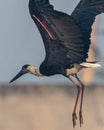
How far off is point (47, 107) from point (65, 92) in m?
0.73

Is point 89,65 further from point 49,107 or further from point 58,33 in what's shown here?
point 49,107

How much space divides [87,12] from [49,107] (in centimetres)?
1026

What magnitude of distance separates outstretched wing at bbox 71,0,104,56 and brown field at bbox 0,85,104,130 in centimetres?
912

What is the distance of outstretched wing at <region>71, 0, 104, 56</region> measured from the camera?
54.7 feet

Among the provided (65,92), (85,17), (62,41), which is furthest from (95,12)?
(65,92)

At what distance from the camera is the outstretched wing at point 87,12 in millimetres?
16688

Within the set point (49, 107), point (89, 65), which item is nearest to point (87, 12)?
point (89, 65)

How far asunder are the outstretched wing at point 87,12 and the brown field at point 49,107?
29.9ft

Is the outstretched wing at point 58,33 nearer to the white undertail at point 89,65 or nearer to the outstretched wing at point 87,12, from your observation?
the white undertail at point 89,65

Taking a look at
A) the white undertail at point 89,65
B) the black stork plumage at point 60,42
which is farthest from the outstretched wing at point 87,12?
the white undertail at point 89,65

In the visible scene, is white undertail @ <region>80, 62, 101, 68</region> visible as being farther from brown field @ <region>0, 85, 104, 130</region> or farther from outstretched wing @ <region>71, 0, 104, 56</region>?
brown field @ <region>0, 85, 104, 130</region>

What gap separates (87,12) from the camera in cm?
1738

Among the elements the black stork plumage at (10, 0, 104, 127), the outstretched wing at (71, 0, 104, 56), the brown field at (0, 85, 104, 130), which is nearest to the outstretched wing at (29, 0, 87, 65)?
the black stork plumage at (10, 0, 104, 127)

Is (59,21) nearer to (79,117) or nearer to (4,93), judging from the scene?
(79,117)
